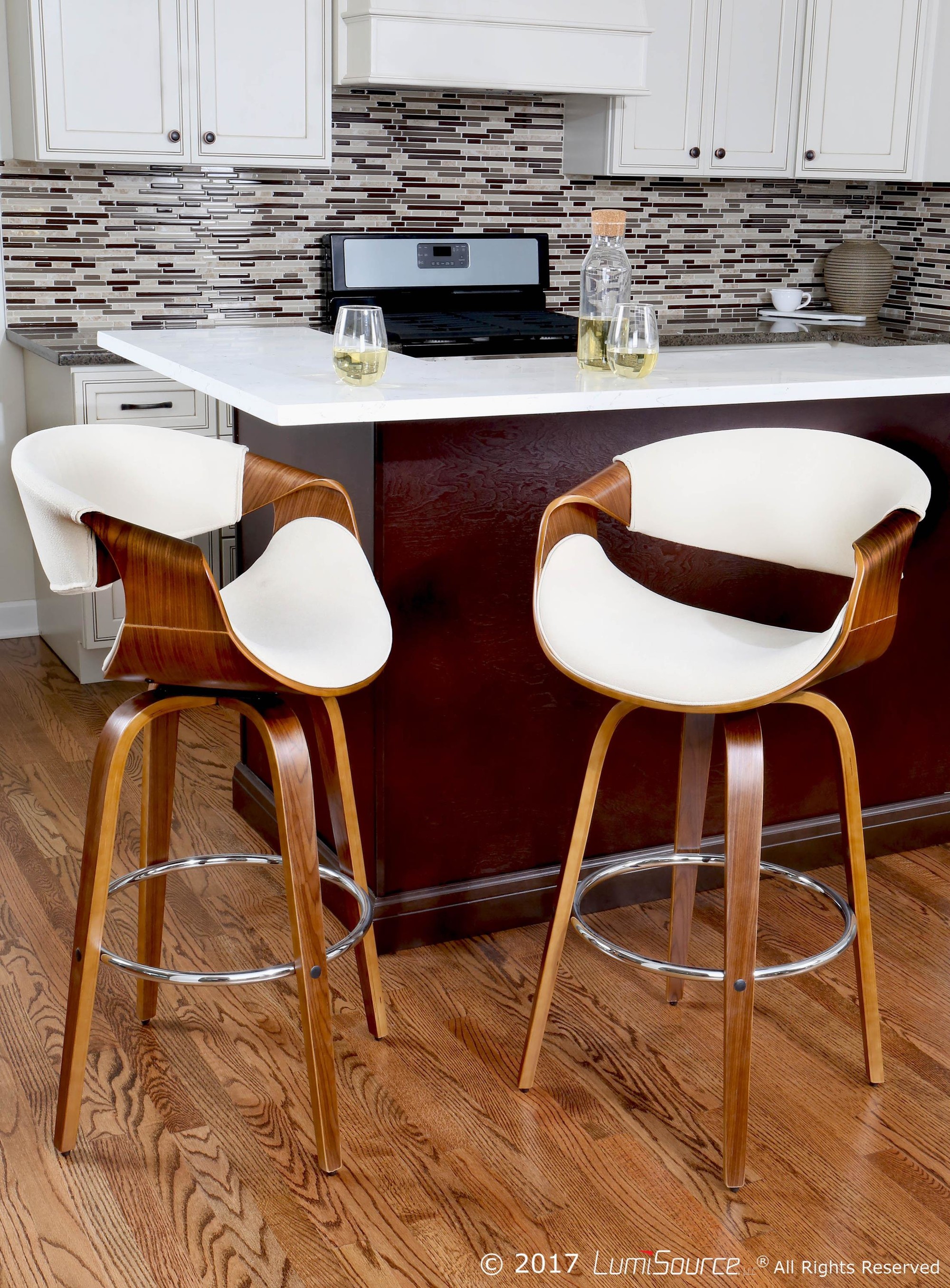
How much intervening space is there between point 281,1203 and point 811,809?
53.5 inches

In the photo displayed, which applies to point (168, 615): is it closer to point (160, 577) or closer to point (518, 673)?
point (160, 577)

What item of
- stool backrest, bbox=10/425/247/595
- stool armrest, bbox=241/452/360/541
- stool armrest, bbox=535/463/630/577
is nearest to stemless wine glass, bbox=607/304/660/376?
stool armrest, bbox=535/463/630/577

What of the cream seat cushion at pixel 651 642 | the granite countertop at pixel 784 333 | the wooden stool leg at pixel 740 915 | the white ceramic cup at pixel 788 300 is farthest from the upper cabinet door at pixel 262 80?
the wooden stool leg at pixel 740 915

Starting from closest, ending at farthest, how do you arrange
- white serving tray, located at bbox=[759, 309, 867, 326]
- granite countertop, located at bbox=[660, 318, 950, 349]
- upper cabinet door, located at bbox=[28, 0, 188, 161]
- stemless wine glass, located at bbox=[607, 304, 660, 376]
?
stemless wine glass, located at bbox=[607, 304, 660, 376]
upper cabinet door, located at bbox=[28, 0, 188, 161]
granite countertop, located at bbox=[660, 318, 950, 349]
white serving tray, located at bbox=[759, 309, 867, 326]

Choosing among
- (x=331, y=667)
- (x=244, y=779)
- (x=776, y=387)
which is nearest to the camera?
(x=331, y=667)

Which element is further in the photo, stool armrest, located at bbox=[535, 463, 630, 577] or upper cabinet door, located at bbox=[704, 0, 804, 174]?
upper cabinet door, located at bbox=[704, 0, 804, 174]

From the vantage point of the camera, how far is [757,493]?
193 centimetres

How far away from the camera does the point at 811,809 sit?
2.59 m

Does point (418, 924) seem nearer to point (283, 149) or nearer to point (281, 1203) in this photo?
point (281, 1203)

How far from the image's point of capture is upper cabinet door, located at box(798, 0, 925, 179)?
4.11m

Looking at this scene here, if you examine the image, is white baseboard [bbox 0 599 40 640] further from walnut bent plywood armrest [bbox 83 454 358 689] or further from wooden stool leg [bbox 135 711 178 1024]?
walnut bent plywood armrest [bbox 83 454 358 689]

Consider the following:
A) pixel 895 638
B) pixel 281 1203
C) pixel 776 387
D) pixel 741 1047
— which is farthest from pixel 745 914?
pixel 895 638

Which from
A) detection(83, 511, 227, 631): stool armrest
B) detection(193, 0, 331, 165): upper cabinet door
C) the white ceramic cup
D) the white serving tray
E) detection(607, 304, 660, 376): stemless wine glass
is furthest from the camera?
the white ceramic cup

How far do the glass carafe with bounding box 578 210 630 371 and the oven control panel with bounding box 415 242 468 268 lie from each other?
1.97 metres
